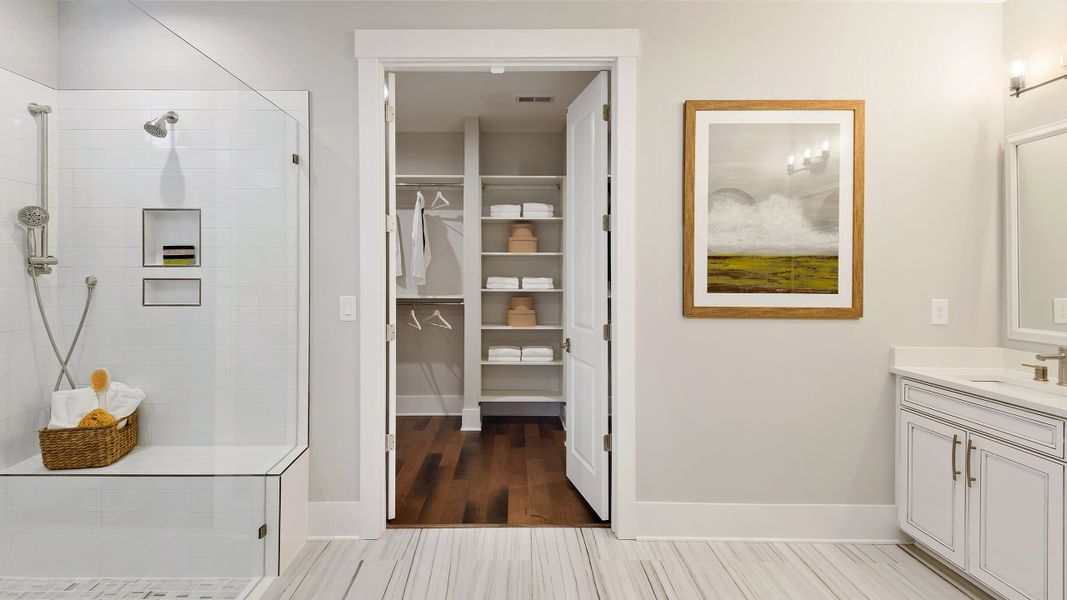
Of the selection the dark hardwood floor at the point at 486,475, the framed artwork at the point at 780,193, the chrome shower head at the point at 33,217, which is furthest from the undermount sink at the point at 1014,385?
the chrome shower head at the point at 33,217

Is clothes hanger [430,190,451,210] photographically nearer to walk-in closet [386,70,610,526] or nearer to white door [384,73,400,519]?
walk-in closet [386,70,610,526]

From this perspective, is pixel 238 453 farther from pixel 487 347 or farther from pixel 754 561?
pixel 487 347

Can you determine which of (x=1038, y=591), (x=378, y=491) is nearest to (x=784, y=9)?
(x=1038, y=591)

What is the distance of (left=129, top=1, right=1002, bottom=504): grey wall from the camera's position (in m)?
2.54

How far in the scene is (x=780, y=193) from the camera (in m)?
A: 2.53

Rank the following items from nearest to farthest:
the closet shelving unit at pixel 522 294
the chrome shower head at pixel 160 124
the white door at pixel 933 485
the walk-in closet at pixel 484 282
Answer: the chrome shower head at pixel 160 124
the white door at pixel 933 485
the walk-in closet at pixel 484 282
the closet shelving unit at pixel 522 294

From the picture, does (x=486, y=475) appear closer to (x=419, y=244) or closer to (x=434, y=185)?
(x=419, y=244)

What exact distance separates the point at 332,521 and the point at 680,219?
221 centimetres

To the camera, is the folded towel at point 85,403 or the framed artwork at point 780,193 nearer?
the folded towel at point 85,403

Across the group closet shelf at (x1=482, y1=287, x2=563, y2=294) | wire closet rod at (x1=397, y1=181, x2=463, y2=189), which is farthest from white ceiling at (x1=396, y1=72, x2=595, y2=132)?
closet shelf at (x1=482, y1=287, x2=563, y2=294)

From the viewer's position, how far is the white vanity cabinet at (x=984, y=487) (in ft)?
6.00

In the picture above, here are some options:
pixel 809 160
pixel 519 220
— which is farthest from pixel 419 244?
pixel 809 160

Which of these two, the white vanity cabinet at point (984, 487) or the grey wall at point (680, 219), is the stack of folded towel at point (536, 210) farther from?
the white vanity cabinet at point (984, 487)

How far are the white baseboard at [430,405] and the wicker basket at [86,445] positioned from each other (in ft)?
10.9
